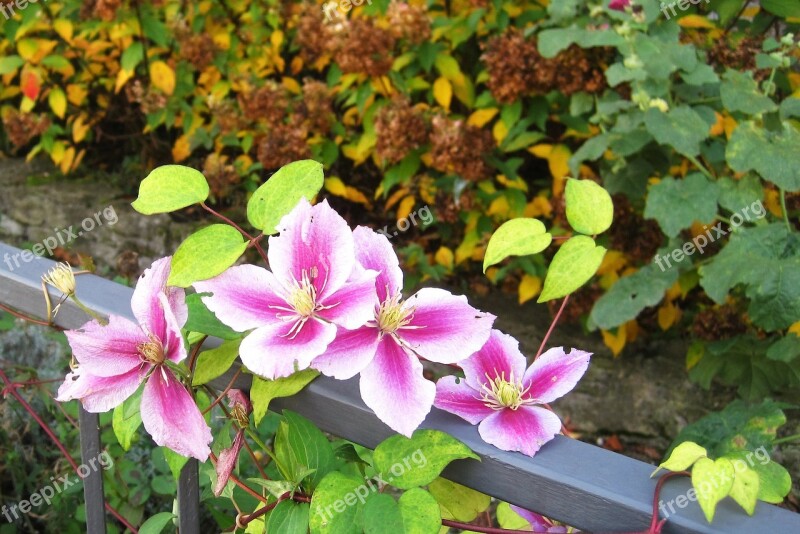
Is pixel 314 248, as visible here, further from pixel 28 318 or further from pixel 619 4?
pixel 619 4

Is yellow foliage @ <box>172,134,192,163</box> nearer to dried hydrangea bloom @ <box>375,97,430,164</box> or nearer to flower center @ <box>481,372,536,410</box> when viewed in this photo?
dried hydrangea bloom @ <box>375,97,430,164</box>

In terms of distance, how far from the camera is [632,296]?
7.38ft

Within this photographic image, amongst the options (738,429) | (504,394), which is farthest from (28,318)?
(738,429)

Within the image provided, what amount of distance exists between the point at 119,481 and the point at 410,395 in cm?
123

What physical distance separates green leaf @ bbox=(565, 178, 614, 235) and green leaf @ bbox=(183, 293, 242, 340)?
1.14 feet

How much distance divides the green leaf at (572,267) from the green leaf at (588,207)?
0.02 m

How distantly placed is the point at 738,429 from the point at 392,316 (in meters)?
1.17

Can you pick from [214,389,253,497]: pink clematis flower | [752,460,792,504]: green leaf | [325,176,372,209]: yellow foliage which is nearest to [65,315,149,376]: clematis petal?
[214,389,253,497]: pink clematis flower

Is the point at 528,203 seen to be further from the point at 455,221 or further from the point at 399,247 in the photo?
the point at 399,247

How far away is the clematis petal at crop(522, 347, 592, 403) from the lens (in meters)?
0.82

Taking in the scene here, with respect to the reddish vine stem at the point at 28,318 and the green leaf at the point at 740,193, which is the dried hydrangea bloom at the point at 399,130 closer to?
the green leaf at the point at 740,193

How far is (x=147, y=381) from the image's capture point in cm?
82

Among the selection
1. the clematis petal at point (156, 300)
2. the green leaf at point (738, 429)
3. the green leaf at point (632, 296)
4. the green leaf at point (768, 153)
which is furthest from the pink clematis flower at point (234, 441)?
the green leaf at point (632, 296)

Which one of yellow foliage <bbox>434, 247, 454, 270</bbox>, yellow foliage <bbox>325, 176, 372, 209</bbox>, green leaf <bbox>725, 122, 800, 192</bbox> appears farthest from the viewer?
yellow foliage <bbox>325, 176, 372, 209</bbox>
